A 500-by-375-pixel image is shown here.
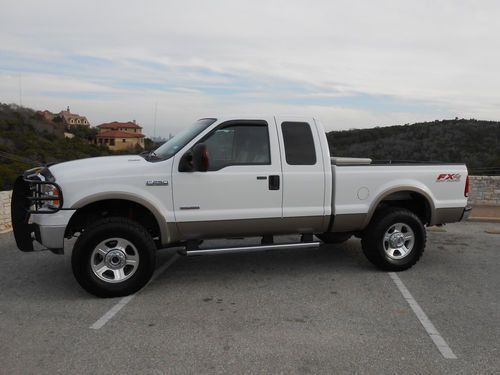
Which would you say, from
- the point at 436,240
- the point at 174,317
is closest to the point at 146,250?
the point at 174,317

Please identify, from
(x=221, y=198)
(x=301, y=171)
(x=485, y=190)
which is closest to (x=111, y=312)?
(x=221, y=198)

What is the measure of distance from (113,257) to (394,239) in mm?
3435

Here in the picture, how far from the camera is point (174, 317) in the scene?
167 inches

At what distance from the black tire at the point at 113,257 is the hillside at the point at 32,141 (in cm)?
2634

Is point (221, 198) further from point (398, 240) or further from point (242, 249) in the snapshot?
point (398, 240)

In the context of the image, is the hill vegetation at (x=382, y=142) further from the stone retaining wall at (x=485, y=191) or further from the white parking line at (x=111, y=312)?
the white parking line at (x=111, y=312)

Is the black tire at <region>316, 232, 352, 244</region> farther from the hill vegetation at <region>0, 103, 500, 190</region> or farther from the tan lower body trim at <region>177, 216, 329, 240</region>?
the hill vegetation at <region>0, 103, 500, 190</region>

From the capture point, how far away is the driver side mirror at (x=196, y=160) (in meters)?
4.69

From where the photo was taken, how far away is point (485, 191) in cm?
1259

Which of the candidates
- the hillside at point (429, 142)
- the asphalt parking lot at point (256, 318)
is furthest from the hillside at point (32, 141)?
the asphalt parking lot at point (256, 318)

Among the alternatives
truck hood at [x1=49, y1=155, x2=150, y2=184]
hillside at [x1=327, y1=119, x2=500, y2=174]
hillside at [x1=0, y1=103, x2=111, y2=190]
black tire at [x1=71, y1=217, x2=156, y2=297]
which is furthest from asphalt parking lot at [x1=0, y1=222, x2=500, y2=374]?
hillside at [x1=0, y1=103, x2=111, y2=190]

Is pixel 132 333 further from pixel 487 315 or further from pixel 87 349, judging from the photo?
pixel 487 315

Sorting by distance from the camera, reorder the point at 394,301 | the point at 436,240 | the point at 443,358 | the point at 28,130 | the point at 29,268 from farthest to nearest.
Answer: the point at 28,130, the point at 436,240, the point at 29,268, the point at 394,301, the point at 443,358

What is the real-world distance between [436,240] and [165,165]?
17.0 feet
